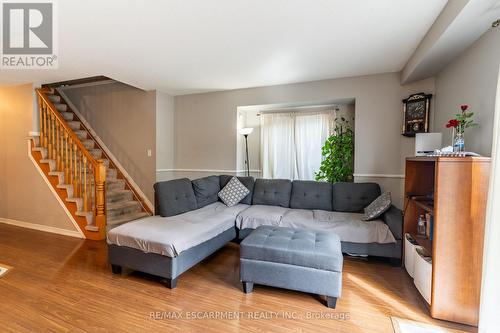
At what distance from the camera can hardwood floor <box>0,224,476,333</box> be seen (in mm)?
1787

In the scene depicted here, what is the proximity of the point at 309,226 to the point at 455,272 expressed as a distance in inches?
53.8

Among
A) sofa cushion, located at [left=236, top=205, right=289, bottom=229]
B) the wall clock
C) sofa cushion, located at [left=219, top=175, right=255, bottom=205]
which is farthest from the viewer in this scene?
sofa cushion, located at [left=219, top=175, right=255, bottom=205]

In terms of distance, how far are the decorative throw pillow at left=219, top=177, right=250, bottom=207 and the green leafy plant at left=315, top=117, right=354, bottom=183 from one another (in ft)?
4.55

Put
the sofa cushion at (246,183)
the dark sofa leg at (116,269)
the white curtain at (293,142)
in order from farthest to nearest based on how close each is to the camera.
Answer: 1. the white curtain at (293,142)
2. the sofa cushion at (246,183)
3. the dark sofa leg at (116,269)

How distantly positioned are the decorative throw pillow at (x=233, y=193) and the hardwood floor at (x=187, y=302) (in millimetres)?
1088

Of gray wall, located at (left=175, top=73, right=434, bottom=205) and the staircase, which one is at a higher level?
gray wall, located at (left=175, top=73, right=434, bottom=205)

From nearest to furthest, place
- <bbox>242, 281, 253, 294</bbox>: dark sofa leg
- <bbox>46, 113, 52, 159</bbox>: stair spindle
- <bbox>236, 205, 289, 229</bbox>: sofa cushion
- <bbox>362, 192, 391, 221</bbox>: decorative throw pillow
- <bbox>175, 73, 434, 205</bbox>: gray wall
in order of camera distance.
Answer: <bbox>242, 281, 253, 294</bbox>: dark sofa leg, <bbox>362, 192, 391, 221</bbox>: decorative throw pillow, <bbox>236, 205, 289, 229</bbox>: sofa cushion, <bbox>175, 73, 434, 205</bbox>: gray wall, <bbox>46, 113, 52, 159</bbox>: stair spindle

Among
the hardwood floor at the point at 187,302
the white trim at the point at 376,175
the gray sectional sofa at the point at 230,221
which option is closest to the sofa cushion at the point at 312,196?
the gray sectional sofa at the point at 230,221

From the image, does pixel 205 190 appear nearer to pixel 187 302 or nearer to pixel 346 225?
pixel 187 302

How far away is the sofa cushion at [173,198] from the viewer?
2977 mm

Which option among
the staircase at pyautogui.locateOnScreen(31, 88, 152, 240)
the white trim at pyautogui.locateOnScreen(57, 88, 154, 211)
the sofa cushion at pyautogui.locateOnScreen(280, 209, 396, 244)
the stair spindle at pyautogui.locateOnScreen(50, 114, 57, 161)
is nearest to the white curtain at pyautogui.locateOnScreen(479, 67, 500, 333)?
the sofa cushion at pyautogui.locateOnScreen(280, 209, 396, 244)

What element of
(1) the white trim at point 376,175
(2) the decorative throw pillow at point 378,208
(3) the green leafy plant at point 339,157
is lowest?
(2) the decorative throw pillow at point 378,208

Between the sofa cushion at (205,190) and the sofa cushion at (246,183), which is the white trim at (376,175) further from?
the sofa cushion at (205,190)

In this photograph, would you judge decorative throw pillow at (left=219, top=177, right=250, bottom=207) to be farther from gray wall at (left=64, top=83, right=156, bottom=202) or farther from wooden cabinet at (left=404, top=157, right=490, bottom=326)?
wooden cabinet at (left=404, top=157, right=490, bottom=326)
